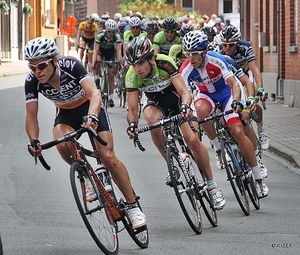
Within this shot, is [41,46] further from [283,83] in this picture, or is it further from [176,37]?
[283,83]

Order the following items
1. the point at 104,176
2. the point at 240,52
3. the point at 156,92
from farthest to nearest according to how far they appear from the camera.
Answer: the point at 240,52, the point at 156,92, the point at 104,176

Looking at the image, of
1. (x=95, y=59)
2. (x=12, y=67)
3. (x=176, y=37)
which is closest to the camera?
(x=176, y=37)

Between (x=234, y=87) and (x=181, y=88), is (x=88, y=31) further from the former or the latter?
(x=181, y=88)

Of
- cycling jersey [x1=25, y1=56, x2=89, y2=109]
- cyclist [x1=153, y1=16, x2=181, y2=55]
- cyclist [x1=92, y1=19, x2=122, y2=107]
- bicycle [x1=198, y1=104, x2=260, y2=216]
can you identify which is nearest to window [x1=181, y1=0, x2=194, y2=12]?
cyclist [x1=92, y1=19, x2=122, y2=107]

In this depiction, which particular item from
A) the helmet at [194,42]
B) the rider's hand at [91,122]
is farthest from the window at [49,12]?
the rider's hand at [91,122]

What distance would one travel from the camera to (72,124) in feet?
28.8

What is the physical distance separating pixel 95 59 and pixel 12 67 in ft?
73.3

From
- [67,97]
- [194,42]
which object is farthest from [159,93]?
[67,97]

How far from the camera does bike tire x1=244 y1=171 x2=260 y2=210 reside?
10.6 metres

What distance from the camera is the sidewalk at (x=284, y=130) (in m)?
15.5

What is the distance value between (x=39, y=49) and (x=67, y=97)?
2.21 feet

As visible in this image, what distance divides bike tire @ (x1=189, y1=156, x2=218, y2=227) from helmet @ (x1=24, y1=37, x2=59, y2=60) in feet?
6.68

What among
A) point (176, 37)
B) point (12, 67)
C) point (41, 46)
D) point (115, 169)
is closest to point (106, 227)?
A: point (115, 169)

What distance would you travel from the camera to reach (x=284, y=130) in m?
19.1
